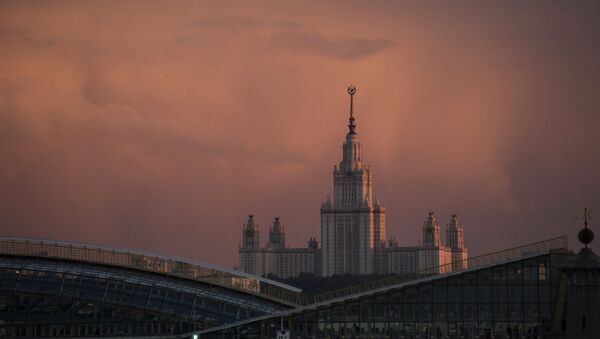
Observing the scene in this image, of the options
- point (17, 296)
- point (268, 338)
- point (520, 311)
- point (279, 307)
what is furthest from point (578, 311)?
point (17, 296)

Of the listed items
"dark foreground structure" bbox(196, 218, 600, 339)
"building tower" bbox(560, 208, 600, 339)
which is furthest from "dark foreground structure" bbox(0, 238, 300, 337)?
"building tower" bbox(560, 208, 600, 339)

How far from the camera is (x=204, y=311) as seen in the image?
151 m

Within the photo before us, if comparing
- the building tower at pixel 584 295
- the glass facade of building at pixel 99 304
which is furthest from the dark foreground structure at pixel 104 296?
the building tower at pixel 584 295

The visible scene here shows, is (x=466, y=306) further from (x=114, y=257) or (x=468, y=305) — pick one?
(x=114, y=257)

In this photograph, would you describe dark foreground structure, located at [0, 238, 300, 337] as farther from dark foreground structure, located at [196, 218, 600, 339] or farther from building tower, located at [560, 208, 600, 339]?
building tower, located at [560, 208, 600, 339]

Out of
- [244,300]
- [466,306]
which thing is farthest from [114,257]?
[466,306]

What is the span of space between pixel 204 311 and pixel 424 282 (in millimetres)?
21932

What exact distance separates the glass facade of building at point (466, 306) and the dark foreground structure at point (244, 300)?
3.0 inches

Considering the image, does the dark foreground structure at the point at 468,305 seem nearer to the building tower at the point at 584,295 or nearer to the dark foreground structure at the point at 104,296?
the dark foreground structure at the point at 104,296

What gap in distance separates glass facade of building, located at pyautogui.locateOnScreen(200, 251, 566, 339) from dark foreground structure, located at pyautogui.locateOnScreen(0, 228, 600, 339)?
77 mm

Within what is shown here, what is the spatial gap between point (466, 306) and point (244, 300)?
74.8ft

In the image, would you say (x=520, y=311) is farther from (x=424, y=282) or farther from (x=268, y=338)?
(x=268, y=338)

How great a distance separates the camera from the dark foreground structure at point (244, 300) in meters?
137

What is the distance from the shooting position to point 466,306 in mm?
137875
